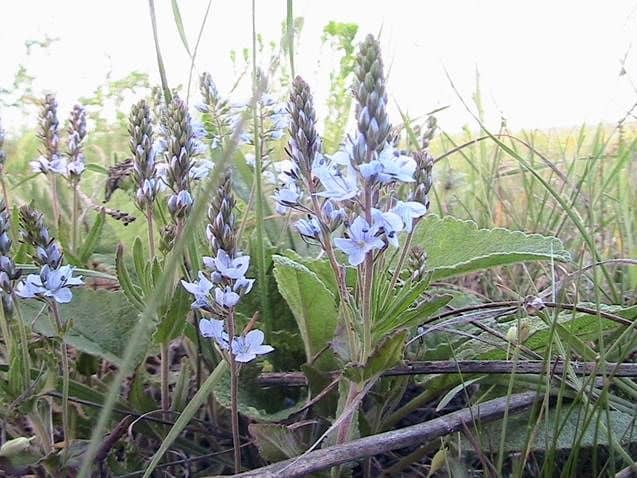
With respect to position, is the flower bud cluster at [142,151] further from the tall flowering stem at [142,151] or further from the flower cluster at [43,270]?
the flower cluster at [43,270]

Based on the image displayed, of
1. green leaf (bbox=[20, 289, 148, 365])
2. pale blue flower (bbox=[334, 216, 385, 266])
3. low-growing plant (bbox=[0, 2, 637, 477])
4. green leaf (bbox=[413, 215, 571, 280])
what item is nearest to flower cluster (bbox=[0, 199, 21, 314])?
low-growing plant (bbox=[0, 2, 637, 477])

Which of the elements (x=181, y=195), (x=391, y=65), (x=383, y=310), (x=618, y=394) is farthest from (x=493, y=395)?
(x=391, y=65)

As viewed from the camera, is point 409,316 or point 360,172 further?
point 409,316

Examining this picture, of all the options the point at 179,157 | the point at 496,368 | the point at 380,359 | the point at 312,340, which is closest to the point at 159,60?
the point at 179,157

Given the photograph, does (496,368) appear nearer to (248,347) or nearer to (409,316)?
(409,316)

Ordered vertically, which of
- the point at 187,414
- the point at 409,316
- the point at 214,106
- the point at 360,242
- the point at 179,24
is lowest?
the point at 187,414

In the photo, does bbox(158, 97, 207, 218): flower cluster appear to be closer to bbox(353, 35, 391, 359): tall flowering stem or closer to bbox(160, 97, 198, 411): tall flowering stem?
bbox(160, 97, 198, 411): tall flowering stem
